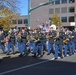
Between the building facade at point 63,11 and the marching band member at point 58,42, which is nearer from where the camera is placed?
the marching band member at point 58,42

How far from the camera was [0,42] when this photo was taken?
62.5 ft

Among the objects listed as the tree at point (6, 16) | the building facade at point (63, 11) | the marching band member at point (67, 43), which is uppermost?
the building facade at point (63, 11)

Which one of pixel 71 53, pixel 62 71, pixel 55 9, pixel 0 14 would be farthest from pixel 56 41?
pixel 55 9

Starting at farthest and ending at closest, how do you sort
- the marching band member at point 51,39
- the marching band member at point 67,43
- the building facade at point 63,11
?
1. the building facade at point 63,11
2. the marching band member at point 67,43
3. the marching band member at point 51,39

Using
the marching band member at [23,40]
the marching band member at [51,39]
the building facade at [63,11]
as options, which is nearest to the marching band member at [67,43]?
the marching band member at [51,39]

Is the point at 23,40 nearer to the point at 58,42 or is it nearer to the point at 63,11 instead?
the point at 58,42

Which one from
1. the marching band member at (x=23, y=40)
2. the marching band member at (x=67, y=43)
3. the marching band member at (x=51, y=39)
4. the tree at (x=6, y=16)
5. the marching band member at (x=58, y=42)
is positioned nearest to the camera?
the marching band member at (x=58, y=42)

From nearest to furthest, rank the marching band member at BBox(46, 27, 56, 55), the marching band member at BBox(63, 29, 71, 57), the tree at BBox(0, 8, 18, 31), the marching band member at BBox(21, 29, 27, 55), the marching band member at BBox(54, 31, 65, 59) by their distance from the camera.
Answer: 1. the marching band member at BBox(54, 31, 65, 59)
2. the marching band member at BBox(46, 27, 56, 55)
3. the marching band member at BBox(21, 29, 27, 55)
4. the marching band member at BBox(63, 29, 71, 57)
5. the tree at BBox(0, 8, 18, 31)

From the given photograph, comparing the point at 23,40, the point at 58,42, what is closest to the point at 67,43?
the point at 58,42

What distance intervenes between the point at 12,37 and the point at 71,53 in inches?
168

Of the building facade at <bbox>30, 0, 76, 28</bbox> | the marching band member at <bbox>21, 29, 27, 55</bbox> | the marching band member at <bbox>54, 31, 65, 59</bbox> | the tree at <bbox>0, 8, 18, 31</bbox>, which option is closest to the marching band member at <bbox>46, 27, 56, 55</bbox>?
the marching band member at <bbox>54, 31, 65, 59</bbox>

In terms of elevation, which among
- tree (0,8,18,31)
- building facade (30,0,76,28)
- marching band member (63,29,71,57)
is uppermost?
building facade (30,0,76,28)

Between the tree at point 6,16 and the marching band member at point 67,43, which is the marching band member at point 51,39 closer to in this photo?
the marching band member at point 67,43

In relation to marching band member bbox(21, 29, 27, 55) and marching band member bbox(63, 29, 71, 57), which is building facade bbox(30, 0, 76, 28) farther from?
marching band member bbox(21, 29, 27, 55)
